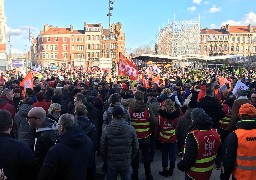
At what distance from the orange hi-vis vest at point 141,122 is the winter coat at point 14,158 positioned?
147 inches

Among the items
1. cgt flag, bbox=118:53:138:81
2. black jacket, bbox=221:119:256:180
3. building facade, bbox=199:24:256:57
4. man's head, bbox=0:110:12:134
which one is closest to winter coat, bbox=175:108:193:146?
black jacket, bbox=221:119:256:180

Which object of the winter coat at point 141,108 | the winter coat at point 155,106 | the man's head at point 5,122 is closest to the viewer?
the man's head at point 5,122

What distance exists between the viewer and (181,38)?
85625 millimetres

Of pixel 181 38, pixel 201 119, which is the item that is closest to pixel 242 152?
pixel 201 119

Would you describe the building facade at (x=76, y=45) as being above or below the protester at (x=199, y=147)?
above

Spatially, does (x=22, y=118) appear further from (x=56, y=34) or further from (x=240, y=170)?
(x=56, y=34)

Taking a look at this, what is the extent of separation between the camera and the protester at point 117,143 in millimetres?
5590

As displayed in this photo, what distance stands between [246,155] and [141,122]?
306 centimetres

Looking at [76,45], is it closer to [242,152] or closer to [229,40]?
[229,40]

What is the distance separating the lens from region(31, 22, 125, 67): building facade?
4363 inches

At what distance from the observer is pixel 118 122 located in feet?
18.3

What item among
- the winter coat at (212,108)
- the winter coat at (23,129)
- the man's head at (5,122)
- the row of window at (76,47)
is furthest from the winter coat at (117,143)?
the row of window at (76,47)

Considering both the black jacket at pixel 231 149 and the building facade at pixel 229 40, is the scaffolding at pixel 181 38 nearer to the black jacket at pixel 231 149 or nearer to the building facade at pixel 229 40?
the building facade at pixel 229 40

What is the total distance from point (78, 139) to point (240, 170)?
2.21m
